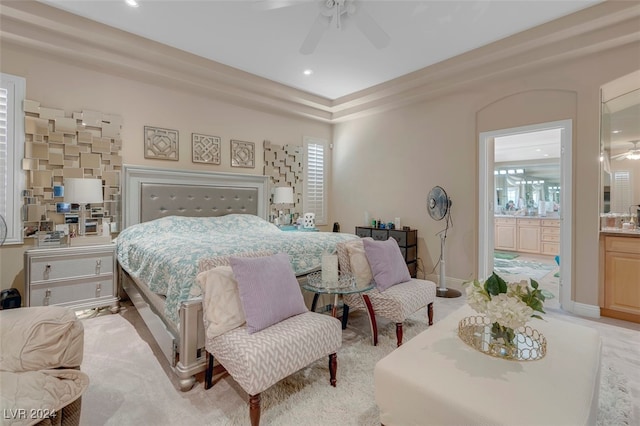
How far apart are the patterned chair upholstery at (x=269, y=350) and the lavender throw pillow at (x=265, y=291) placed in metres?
0.06

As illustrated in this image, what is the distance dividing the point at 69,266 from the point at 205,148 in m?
2.22

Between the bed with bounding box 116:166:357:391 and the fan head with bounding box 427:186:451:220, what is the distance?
178cm

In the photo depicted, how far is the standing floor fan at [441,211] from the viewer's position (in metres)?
4.22

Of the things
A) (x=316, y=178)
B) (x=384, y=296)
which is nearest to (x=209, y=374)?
(x=384, y=296)

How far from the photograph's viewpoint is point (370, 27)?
8.94 ft

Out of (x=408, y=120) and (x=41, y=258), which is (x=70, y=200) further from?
(x=408, y=120)

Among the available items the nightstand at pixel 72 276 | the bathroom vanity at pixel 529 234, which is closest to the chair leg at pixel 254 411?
the nightstand at pixel 72 276

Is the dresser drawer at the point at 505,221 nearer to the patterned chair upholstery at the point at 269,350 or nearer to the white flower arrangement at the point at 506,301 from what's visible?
the white flower arrangement at the point at 506,301

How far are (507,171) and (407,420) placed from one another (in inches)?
347

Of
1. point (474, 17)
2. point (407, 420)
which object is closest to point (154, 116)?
point (474, 17)

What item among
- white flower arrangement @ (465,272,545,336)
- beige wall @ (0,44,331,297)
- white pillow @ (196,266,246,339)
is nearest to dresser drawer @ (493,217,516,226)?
beige wall @ (0,44,331,297)

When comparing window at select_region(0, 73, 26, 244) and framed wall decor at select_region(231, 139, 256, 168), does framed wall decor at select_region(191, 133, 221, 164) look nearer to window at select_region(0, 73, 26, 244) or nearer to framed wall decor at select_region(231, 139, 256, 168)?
framed wall decor at select_region(231, 139, 256, 168)

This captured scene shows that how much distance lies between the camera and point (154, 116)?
3992 mm

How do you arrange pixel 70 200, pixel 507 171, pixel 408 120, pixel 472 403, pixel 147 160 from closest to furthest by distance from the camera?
pixel 472 403, pixel 70 200, pixel 147 160, pixel 408 120, pixel 507 171
